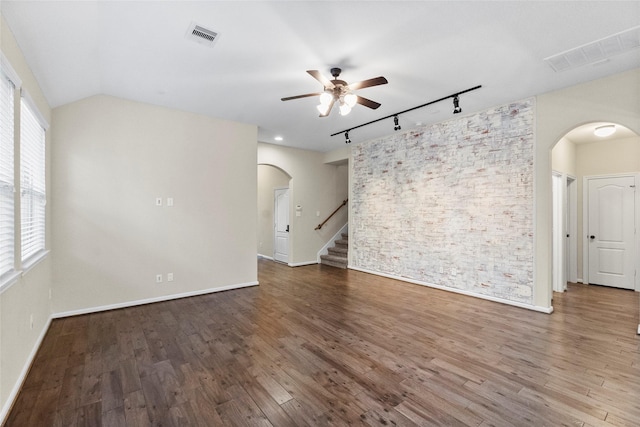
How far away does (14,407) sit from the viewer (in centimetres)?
207

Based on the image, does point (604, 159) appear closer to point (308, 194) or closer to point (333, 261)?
point (333, 261)

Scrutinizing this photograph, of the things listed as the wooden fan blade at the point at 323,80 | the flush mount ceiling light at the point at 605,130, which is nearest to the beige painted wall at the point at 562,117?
the flush mount ceiling light at the point at 605,130

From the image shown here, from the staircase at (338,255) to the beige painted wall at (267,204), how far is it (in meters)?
1.83

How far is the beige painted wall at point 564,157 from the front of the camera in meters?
4.97

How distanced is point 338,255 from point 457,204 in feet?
11.6

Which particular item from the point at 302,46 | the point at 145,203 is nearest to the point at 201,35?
the point at 302,46

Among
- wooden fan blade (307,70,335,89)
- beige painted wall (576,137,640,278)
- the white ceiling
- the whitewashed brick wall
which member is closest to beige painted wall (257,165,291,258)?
the whitewashed brick wall

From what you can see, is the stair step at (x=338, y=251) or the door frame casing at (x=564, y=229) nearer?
the door frame casing at (x=564, y=229)

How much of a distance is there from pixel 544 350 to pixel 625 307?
2600 mm

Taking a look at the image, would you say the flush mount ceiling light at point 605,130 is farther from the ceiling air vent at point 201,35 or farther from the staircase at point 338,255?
the ceiling air vent at point 201,35

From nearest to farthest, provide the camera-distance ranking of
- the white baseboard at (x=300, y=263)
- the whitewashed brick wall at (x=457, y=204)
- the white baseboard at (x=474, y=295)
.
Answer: the white baseboard at (x=474, y=295) → the whitewashed brick wall at (x=457, y=204) → the white baseboard at (x=300, y=263)

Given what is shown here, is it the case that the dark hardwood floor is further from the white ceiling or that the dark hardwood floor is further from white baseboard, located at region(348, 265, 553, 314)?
the white ceiling

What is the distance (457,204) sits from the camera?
493 centimetres

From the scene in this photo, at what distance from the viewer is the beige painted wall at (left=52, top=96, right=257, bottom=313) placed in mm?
3826
